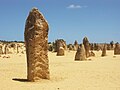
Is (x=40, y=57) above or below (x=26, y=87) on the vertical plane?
above

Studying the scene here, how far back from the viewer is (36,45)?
562 inches

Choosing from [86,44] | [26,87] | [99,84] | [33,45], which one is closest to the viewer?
[26,87]

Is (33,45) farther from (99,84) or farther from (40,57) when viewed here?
(99,84)

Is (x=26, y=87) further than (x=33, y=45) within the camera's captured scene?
No

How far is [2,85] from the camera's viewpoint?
11922mm

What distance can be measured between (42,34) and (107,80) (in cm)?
386

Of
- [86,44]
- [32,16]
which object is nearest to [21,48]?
[86,44]

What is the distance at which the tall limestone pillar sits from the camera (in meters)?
14.2

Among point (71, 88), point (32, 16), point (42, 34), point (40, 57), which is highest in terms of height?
point (32, 16)

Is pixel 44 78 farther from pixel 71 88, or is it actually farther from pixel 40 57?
pixel 71 88

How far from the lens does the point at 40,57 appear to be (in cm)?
1437

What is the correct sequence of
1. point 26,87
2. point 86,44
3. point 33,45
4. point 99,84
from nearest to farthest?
1. point 26,87
2. point 99,84
3. point 33,45
4. point 86,44

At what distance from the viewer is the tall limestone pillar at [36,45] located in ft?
46.5

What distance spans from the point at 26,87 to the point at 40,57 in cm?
277
